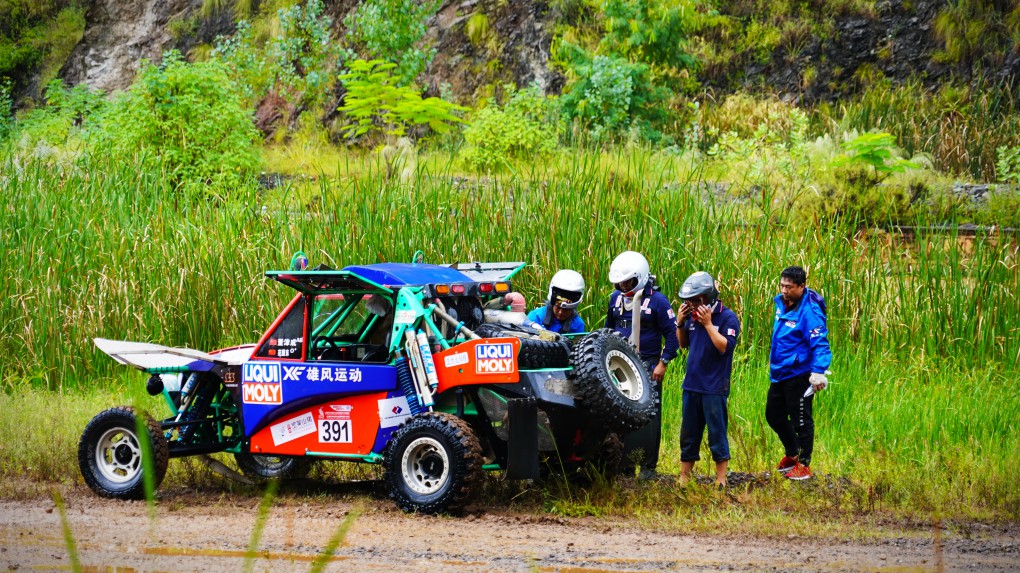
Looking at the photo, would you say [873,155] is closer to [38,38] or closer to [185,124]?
[185,124]

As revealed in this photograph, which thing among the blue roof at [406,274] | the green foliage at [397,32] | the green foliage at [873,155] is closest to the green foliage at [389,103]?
the green foliage at [397,32]

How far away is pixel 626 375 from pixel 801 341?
1.46 metres

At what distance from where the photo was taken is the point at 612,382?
6.78 metres

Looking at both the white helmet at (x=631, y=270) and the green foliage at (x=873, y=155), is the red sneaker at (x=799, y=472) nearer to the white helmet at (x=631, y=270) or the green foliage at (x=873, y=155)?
the white helmet at (x=631, y=270)

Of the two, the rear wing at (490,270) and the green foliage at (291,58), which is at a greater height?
the green foliage at (291,58)

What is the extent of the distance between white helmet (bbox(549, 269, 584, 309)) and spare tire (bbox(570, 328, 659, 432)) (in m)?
0.97

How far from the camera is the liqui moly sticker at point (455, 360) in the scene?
6.68 m

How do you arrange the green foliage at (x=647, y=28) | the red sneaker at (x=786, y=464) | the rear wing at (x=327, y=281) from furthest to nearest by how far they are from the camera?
the green foliage at (x=647, y=28) < the red sneaker at (x=786, y=464) < the rear wing at (x=327, y=281)

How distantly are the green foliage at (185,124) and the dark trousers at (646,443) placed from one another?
10456mm

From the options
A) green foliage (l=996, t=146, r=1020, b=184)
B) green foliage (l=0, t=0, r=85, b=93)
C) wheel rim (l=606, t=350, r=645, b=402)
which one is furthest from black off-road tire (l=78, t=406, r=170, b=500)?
green foliage (l=0, t=0, r=85, b=93)

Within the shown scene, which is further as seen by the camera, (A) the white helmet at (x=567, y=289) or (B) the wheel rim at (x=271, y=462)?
(B) the wheel rim at (x=271, y=462)

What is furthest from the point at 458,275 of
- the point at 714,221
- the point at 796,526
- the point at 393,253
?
the point at 714,221

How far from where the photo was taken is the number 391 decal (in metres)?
7.12

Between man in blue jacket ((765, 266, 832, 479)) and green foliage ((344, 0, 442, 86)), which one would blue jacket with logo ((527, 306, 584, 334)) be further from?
green foliage ((344, 0, 442, 86))
